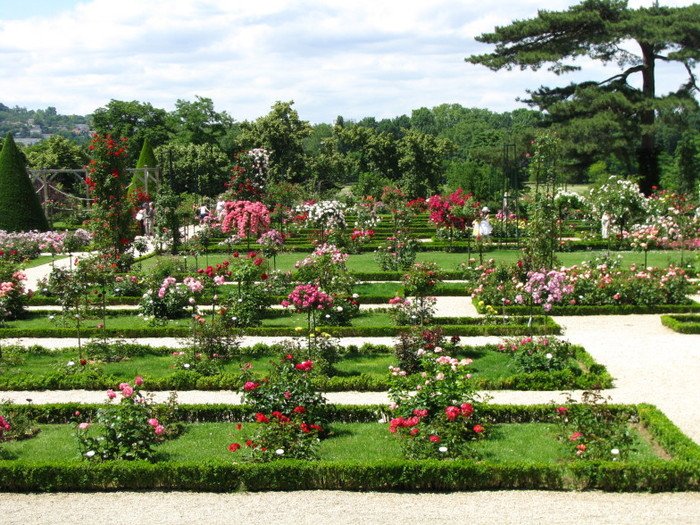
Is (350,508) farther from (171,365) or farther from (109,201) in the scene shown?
(109,201)

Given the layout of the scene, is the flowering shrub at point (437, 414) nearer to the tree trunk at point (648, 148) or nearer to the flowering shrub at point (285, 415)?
the flowering shrub at point (285, 415)

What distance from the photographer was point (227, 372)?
1321 cm

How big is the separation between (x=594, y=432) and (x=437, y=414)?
1721mm

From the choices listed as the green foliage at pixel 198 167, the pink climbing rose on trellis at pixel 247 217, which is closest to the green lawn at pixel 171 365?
the pink climbing rose on trellis at pixel 247 217

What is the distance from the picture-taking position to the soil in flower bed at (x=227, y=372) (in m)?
12.4

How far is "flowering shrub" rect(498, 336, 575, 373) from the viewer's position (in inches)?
509

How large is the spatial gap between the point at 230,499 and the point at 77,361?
5.97 m

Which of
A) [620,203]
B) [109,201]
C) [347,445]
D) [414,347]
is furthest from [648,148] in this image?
[347,445]

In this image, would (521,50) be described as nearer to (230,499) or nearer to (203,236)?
(203,236)

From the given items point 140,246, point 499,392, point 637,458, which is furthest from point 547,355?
point 140,246

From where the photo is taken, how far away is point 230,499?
8844mm

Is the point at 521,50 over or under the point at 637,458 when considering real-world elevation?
over

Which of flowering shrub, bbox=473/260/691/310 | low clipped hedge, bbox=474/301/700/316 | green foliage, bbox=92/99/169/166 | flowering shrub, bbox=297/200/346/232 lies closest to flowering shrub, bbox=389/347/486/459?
low clipped hedge, bbox=474/301/700/316

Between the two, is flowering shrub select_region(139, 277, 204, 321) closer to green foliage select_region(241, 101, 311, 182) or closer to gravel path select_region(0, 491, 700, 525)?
gravel path select_region(0, 491, 700, 525)
